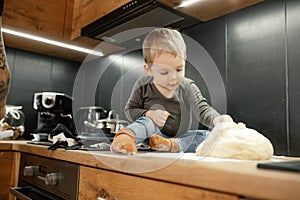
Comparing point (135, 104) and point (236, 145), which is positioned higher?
point (135, 104)

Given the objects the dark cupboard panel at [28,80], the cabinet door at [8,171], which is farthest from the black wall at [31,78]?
the cabinet door at [8,171]

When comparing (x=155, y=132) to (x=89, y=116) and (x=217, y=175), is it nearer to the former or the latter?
(x=217, y=175)

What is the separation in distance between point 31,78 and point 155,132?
130cm

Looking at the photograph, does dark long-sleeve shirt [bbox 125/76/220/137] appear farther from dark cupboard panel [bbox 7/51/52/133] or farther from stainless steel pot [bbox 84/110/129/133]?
dark cupboard panel [bbox 7/51/52/133]

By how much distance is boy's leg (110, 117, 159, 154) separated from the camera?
2.12 feet

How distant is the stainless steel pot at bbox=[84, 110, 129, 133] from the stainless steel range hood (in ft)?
1.51

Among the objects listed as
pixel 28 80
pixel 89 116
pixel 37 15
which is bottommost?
pixel 89 116

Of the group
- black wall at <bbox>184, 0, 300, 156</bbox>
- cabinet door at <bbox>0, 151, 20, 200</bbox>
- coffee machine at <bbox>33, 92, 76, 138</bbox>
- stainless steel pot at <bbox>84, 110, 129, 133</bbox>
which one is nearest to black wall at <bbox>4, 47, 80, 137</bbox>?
coffee machine at <bbox>33, 92, 76, 138</bbox>

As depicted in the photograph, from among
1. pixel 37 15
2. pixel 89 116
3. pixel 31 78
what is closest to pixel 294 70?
pixel 89 116

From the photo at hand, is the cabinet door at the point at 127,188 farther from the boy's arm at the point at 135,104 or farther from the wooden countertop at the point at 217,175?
the boy's arm at the point at 135,104

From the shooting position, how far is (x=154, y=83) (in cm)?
93

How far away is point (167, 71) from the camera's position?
883mm

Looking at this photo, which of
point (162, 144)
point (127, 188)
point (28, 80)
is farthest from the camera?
point (28, 80)

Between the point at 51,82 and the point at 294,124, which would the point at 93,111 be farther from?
the point at 294,124
